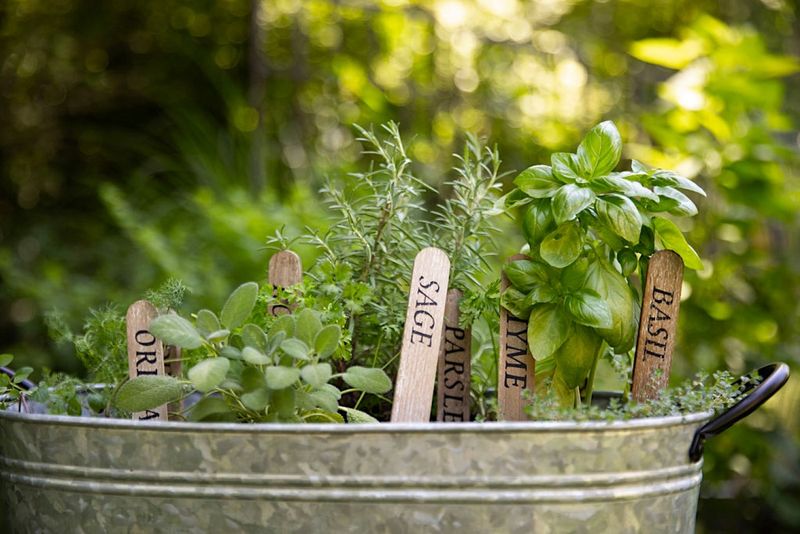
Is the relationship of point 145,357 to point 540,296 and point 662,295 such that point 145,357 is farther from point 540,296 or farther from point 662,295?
point 662,295

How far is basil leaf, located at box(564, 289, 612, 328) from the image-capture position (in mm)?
708

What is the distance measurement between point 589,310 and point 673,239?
0.12 metres

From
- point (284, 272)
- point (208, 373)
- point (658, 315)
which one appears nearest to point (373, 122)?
point (284, 272)

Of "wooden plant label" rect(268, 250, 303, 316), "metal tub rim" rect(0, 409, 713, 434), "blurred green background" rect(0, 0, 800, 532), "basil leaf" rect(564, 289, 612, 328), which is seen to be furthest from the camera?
"blurred green background" rect(0, 0, 800, 532)

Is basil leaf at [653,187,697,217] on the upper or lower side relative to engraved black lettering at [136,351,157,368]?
upper

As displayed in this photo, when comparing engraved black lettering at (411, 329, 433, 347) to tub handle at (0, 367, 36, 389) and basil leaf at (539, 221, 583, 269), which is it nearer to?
basil leaf at (539, 221, 583, 269)

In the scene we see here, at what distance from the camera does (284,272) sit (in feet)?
2.71

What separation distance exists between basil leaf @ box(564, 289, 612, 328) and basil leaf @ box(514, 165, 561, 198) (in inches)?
3.8

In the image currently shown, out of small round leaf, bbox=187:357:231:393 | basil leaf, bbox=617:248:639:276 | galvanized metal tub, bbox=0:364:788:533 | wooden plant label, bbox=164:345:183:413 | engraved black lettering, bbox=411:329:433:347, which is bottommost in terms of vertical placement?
galvanized metal tub, bbox=0:364:788:533

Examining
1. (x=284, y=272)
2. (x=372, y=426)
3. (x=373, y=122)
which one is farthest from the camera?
(x=373, y=122)

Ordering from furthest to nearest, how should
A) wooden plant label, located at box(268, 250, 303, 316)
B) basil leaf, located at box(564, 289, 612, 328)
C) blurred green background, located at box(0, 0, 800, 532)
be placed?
blurred green background, located at box(0, 0, 800, 532) → wooden plant label, located at box(268, 250, 303, 316) → basil leaf, located at box(564, 289, 612, 328)

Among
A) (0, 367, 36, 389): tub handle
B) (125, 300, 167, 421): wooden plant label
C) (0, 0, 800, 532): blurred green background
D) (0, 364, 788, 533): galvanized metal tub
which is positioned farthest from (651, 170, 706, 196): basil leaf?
(0, 0, 800, 532): blurred green background

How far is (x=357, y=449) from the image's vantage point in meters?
0.61

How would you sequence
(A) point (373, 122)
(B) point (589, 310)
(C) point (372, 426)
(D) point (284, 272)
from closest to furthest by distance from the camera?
(C) point (372, 426) → (B) point (589, 310) → (D) point (284, 272) → (A) point (373, 122)
